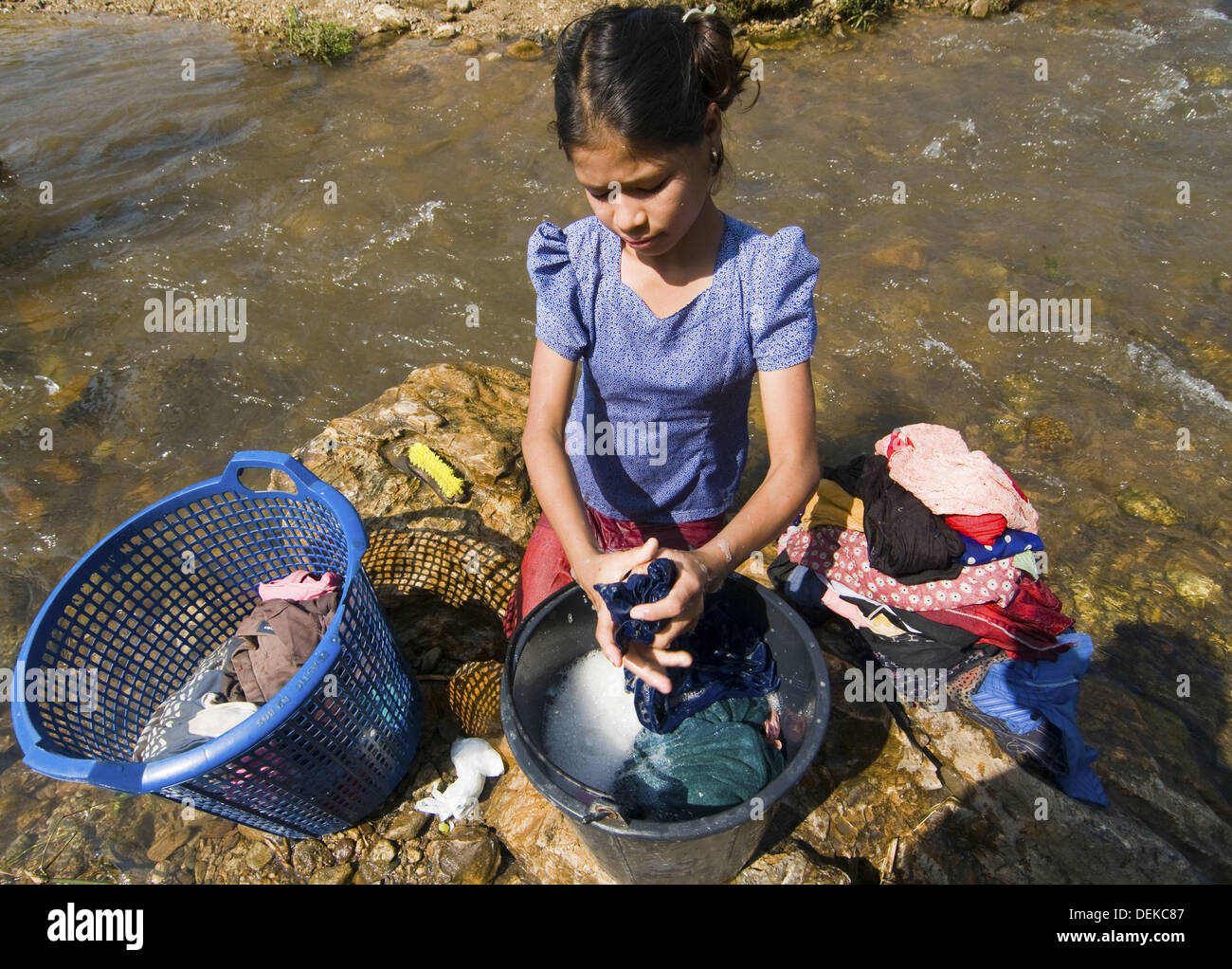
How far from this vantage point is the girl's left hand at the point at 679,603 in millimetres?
1634

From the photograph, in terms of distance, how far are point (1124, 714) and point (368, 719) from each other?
8.63 feet

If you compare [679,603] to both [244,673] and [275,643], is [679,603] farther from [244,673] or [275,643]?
[244,673]

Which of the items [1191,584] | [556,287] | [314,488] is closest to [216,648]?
[314,488]

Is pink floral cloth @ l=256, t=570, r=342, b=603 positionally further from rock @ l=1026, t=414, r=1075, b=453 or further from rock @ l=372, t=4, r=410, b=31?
rock @ l=372, t=4, r=410, b=31

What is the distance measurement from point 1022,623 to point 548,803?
1.62m

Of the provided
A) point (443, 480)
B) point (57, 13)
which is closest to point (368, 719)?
point (443, 480)

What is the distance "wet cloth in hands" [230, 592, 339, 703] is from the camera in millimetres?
2307

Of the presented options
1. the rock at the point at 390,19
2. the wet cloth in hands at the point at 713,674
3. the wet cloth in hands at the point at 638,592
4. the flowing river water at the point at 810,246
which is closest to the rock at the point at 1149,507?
the flowing river water at the point at 810,246

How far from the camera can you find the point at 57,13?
29.1 ft

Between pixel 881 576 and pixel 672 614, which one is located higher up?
pixel 672 614

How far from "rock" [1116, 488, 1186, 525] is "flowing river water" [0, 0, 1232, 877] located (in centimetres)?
3

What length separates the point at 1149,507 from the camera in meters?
3.74

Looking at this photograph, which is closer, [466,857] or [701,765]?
[701,765]
